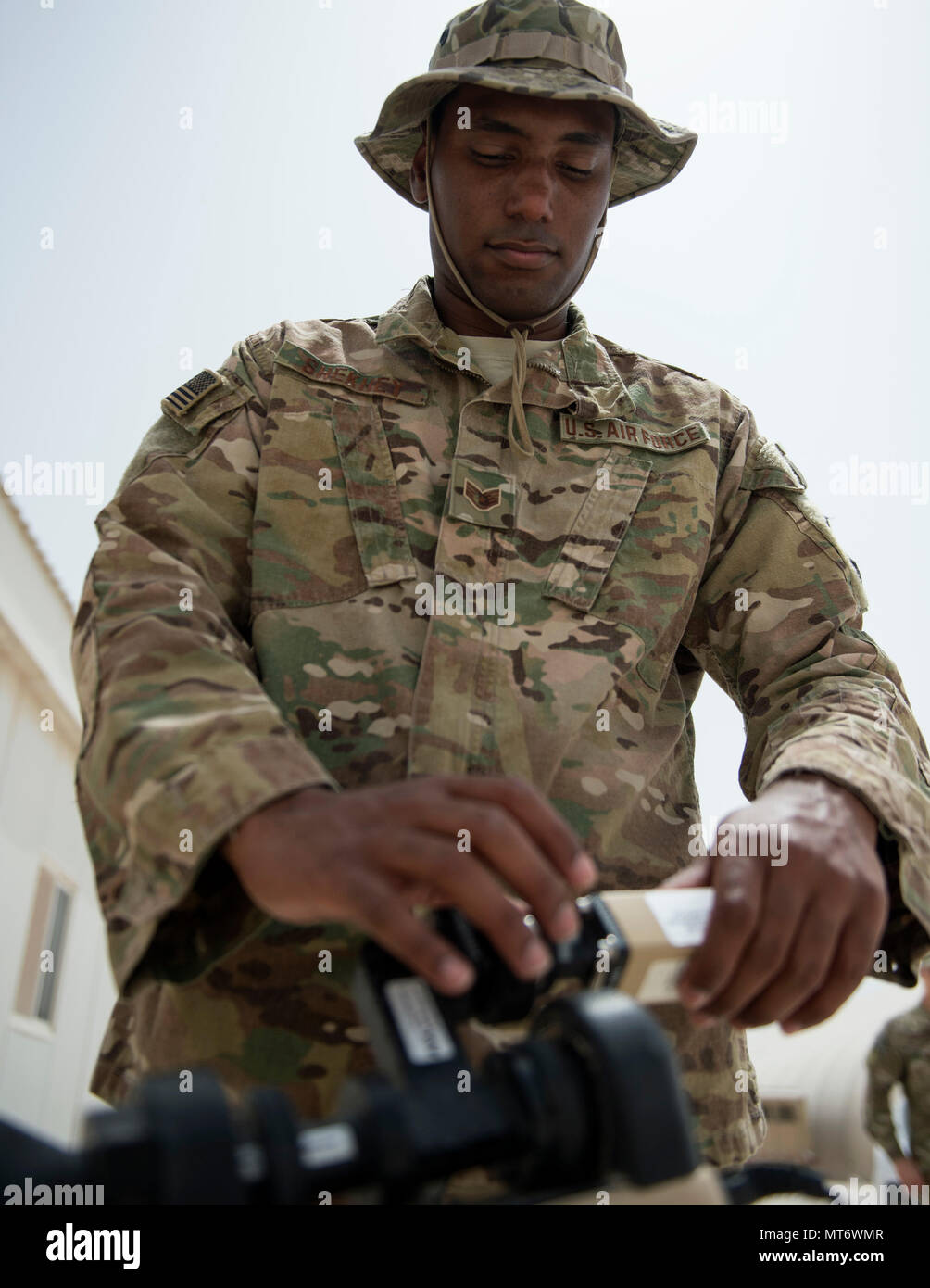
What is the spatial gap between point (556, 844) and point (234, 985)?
2.22 ft

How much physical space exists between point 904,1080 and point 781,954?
4045 millimetres

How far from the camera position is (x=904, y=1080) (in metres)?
4.34

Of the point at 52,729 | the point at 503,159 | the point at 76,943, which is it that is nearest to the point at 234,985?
the point at 503,159

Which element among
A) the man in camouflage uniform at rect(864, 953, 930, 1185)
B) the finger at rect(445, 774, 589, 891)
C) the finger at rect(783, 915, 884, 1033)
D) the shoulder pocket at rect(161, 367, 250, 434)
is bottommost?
the man in camouflage uniform at rect(864, 953, 930, 1185)

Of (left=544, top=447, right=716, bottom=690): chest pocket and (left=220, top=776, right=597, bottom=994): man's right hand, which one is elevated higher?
(left=544, top=447, right=716, bottom=690): chest pocket

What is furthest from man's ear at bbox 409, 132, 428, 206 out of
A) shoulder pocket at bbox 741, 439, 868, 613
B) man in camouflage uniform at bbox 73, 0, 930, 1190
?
shoulder pocket at bbox 741, 439, 868, 613

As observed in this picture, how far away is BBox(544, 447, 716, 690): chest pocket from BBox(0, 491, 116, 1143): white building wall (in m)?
6.23

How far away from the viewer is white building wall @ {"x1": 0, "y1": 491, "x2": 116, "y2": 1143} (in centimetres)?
740

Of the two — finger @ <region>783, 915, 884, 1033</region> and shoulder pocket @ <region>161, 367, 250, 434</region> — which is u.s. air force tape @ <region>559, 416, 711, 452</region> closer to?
shoulder pocket @ <region>161, 367, 250, 434</region>

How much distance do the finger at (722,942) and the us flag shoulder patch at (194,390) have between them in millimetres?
1173

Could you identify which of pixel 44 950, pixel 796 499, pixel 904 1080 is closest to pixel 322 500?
pixel 796 499

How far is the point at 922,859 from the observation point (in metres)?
1.23

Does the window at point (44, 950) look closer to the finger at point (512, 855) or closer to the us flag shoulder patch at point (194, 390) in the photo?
the us flag shoulder patch at point (194, 390)

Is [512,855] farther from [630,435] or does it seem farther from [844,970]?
[630,435]
